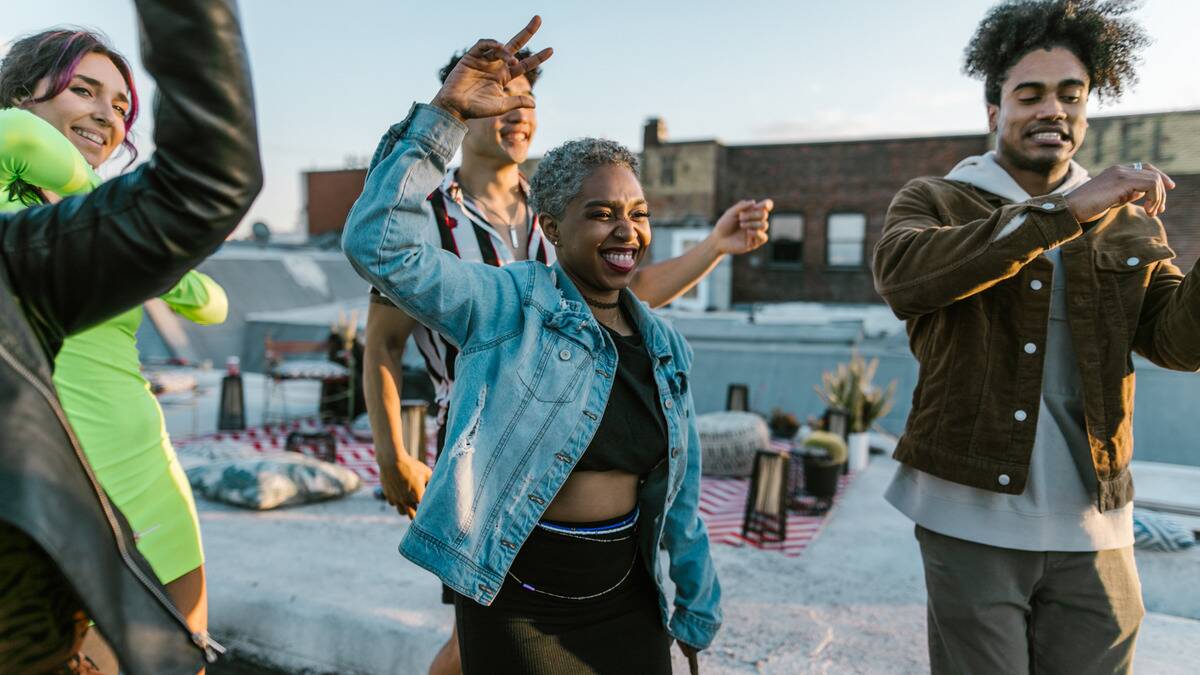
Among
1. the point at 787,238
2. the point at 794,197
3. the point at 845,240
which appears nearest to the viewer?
the point at 845,240

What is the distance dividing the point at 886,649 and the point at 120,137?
11.0 feet

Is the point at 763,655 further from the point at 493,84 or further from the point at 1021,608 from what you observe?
the point at 493,84

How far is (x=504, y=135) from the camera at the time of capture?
2.40 m

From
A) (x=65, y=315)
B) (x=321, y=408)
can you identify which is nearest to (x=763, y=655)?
(x=65, y=315)

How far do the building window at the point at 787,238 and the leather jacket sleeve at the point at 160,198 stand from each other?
19.8 m

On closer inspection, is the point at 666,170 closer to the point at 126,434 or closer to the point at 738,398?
the point at 738,398

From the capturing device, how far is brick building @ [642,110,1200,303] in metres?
18.6

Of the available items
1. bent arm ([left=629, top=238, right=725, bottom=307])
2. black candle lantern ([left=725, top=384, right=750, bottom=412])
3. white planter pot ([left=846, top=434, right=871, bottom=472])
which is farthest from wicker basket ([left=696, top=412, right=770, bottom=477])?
bent arm ([left=629, top=238, right=725, bottom=307])

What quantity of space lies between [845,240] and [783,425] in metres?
12.3

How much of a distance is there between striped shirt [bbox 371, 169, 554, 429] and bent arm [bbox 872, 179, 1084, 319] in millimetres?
1045

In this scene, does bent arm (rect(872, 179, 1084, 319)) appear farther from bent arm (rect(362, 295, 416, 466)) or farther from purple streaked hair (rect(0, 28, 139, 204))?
purple streaked hair (rect(0, 28, 139, 204))

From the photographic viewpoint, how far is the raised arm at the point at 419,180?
61.1 inches

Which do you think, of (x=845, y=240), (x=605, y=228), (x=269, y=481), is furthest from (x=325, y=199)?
(x=605, y=228)

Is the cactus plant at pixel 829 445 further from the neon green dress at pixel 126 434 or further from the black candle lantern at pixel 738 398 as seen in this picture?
the neon green dress at pixel 126 434
